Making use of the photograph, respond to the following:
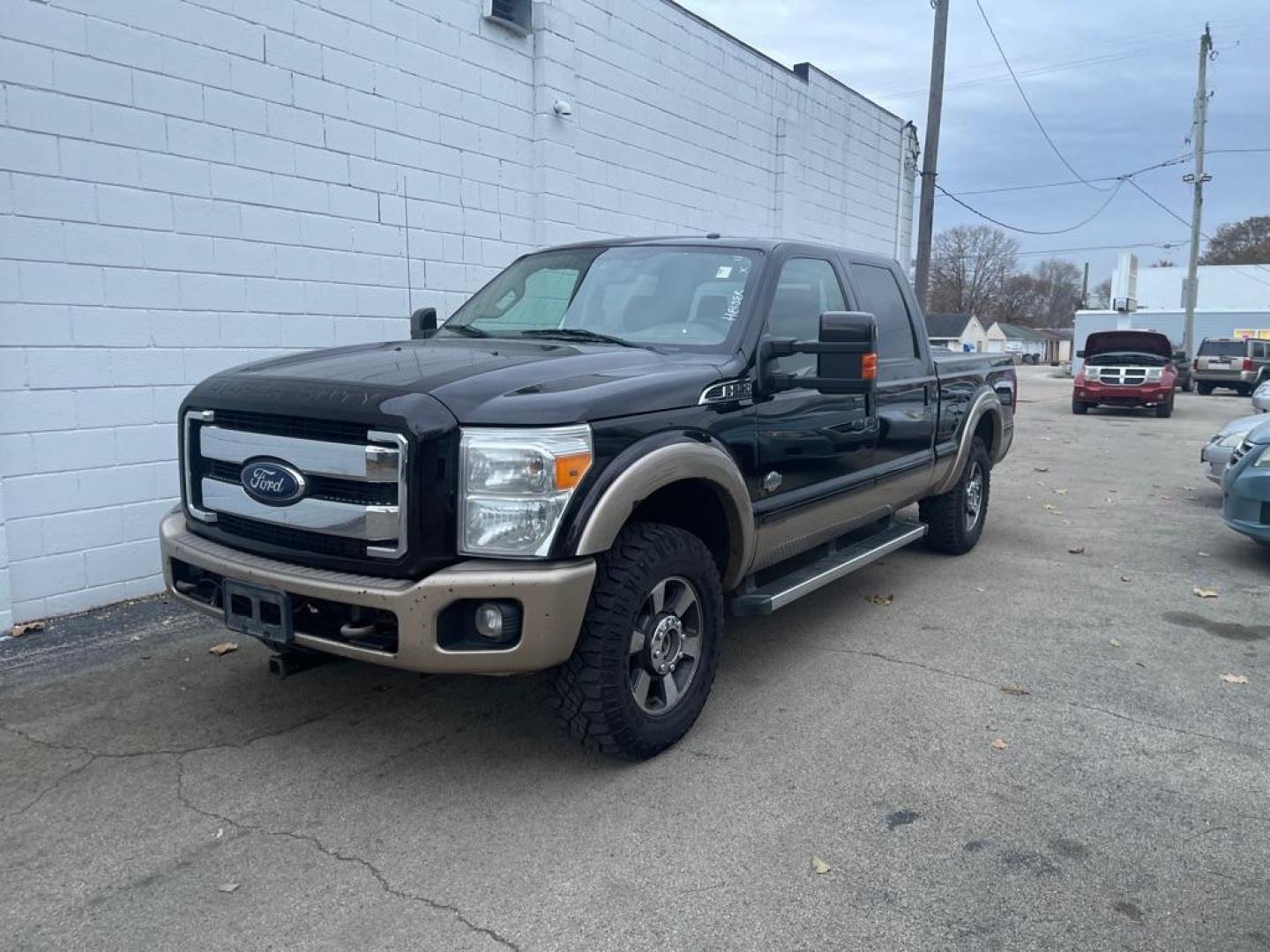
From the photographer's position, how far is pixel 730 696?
433cm

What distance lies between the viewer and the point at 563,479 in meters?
3.09

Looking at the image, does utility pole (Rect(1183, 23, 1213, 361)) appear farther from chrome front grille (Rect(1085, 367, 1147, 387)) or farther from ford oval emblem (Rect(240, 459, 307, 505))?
ford oval emblem (Rect(240, 459, 307, 505))

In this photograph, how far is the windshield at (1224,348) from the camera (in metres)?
29.1

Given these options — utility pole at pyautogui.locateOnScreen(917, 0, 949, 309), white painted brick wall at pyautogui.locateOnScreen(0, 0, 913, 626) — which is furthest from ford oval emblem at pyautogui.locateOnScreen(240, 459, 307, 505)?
utility pole at pyautogui.locateOnScreen(917, 0, 949, 309)

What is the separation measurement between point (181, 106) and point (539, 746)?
4.39 m

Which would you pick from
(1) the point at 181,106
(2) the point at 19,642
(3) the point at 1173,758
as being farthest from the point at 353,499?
(1) the point at 181,106

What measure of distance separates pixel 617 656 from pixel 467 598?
23.4 inches

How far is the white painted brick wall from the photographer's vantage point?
506cm

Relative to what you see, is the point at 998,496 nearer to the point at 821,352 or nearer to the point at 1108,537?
the point at 1108,537

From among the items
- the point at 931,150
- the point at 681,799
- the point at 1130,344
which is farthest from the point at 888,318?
the point at 1130,344

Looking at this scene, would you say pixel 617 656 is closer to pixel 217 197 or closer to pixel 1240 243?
pixel 217 197

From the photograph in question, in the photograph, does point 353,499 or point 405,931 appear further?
point 353,499

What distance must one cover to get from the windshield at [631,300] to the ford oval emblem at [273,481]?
1.48 meters

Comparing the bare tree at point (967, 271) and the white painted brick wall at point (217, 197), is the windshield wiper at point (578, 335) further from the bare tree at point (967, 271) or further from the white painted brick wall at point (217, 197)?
the bare tree at point (967, 271)
